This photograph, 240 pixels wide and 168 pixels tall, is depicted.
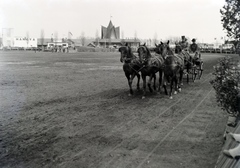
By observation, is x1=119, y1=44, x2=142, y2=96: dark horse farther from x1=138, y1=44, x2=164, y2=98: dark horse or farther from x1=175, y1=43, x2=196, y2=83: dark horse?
x1=175, y1=43, x2=196, y2=83: dark horse

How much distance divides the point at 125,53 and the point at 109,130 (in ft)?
19.5

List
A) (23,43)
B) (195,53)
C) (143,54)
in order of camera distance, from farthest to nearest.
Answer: (23,43)
(195,53)
(143,54)

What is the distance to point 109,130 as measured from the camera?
26.2ft

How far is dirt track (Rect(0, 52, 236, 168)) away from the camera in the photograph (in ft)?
19.8

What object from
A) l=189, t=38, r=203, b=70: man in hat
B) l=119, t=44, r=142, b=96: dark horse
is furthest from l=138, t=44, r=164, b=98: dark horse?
l=189, t=38, r=203, b=70: man in hat

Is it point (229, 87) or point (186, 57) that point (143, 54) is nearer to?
point (186, 57)

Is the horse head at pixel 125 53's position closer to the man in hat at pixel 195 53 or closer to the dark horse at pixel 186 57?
the dark horse at pixel 186 57

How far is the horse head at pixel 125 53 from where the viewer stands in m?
13.2

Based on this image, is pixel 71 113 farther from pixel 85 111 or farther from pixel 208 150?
pixel 208 150

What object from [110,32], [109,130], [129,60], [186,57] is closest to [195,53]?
[186,57]

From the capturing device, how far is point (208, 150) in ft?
21.5

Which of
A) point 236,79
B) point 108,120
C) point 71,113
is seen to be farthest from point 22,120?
point 236,79

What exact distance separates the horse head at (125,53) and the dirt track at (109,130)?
1.72m

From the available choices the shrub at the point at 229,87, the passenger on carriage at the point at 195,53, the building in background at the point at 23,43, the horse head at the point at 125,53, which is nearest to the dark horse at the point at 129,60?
the horse head at the point at 125,53
